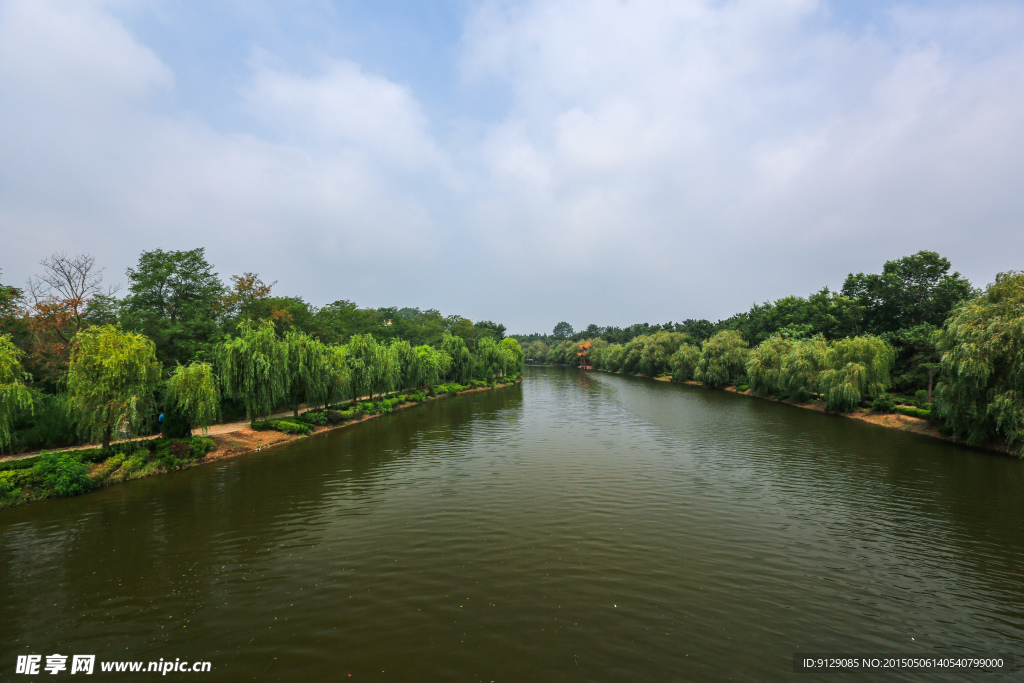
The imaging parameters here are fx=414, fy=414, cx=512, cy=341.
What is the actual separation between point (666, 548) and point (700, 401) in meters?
43.9

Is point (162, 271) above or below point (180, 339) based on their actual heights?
above

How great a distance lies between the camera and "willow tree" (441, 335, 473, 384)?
63500mm

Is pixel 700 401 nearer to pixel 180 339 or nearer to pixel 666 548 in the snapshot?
pixel 666 548

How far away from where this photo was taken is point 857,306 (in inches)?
2387

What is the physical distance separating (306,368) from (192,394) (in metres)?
9.18

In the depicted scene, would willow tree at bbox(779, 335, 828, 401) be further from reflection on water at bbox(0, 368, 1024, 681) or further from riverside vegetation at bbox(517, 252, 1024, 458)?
reflection on water at bbox(0, 368, 1024, 681)

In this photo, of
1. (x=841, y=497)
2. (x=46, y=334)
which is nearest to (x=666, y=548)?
(x=841, y=497)

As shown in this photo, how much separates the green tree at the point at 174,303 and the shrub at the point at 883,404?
55.5m

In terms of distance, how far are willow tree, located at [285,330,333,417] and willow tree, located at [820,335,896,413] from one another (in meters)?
45.5

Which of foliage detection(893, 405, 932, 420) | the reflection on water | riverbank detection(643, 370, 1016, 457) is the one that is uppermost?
foliage detection(893, 405, 932, 420)

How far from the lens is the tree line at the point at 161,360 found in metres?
18.8

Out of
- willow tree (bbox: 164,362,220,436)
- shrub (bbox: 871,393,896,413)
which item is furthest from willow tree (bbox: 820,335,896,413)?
willow tree (bbox: 164,362,220,436)

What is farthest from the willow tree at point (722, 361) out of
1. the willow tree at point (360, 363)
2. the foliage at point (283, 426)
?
the foliage at point (283, 426)

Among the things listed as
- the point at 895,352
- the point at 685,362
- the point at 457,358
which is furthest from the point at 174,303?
the point at 685,362
